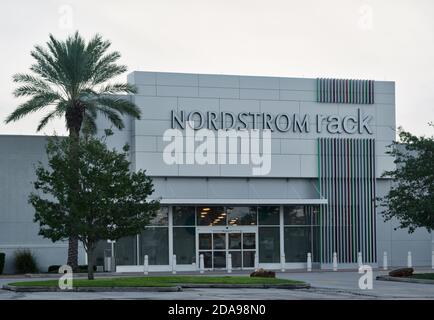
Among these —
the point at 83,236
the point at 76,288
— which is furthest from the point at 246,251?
the point at 76,288

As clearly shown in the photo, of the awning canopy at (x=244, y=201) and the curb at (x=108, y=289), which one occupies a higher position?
the awning canopy at (x=244, y=201)

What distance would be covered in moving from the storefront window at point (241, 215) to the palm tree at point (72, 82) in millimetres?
9788

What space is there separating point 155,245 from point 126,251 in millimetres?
1713

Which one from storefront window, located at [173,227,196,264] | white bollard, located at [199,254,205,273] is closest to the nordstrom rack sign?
storefront window, located at [173,227,196,264]

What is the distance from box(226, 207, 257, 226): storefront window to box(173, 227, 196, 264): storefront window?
2.34 meters

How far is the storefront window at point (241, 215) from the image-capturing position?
4796 cm

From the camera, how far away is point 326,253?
159ft

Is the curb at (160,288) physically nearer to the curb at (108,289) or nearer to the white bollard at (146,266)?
the curb at (108,289)

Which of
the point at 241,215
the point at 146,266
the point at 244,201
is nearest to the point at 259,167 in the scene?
the point at 244,201

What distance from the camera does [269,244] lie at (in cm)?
4853

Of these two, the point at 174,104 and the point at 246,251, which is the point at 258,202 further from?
the point at 174,104

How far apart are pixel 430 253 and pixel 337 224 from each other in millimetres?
6453

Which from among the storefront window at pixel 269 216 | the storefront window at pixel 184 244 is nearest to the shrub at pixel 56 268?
the storefront window at pixel 184 244

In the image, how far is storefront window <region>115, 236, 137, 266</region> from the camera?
150ft
